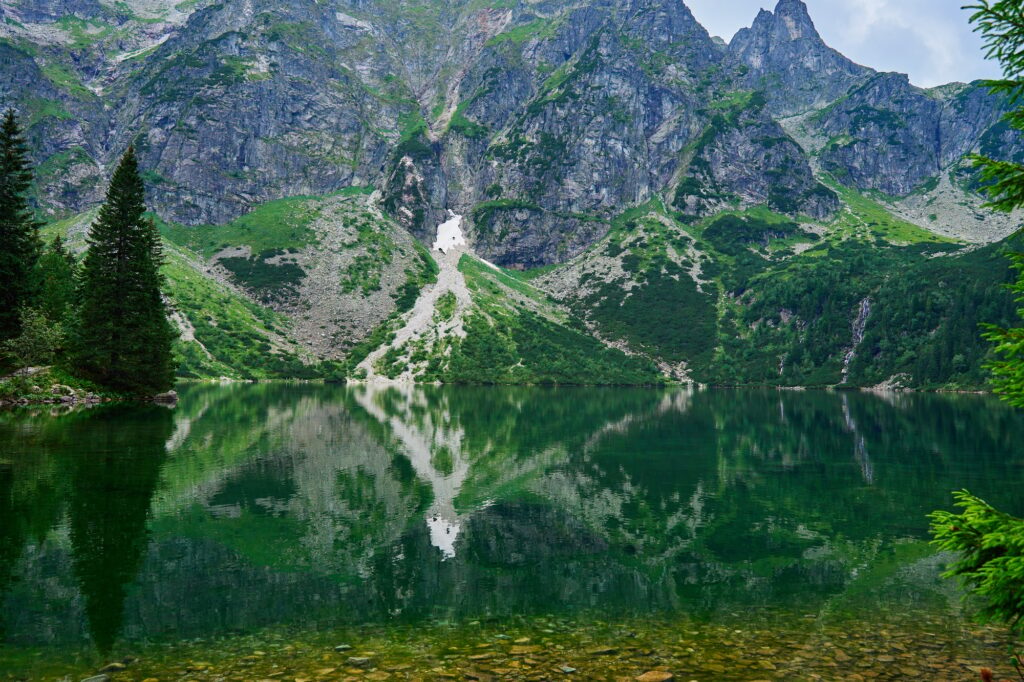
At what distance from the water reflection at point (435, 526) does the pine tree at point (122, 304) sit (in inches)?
773

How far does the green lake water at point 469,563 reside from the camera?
15.7 meters

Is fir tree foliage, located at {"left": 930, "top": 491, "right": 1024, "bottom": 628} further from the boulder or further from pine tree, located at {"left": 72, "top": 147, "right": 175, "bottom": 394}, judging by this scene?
the boulder

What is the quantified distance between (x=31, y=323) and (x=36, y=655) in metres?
72.3

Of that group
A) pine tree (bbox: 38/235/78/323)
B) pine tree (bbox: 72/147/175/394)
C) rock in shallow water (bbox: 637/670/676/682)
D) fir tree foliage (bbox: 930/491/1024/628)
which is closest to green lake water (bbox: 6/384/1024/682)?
rock in shallow water (bbox: 637/670/676/682)

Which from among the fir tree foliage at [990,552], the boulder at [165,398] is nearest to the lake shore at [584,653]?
the fir tree foliage at [990,552]

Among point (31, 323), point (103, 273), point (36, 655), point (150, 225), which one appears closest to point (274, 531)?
point (36, 655)

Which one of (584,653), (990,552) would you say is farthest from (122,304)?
(990,552)

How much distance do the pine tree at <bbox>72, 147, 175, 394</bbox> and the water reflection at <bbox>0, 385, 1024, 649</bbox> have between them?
64.4ft

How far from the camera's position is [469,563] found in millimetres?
24391

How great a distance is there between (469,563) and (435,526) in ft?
20.0

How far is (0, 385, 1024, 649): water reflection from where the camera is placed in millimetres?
19688

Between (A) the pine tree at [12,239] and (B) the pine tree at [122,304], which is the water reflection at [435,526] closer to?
(A) the pine tree at [12,239]

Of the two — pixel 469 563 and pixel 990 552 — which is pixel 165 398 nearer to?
pixel 469 563

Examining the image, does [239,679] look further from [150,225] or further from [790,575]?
[150,225]
